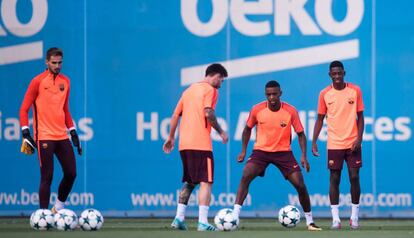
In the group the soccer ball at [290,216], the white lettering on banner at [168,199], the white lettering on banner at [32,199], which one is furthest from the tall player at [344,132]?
the white lettering on banner at [32,199]

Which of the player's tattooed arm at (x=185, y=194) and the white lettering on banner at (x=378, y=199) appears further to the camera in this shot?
the white lettering on banner at (x=378, y=199)

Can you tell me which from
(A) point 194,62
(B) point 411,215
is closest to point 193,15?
(A) point 194,62

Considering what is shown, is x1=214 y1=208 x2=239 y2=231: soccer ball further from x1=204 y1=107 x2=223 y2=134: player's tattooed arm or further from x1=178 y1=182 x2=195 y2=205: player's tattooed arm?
x1=204 y1=107 x2=223 y2=134: player's tattooed arm

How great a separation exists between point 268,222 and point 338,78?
2.77 meters

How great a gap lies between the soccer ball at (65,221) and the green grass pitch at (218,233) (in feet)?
0.33

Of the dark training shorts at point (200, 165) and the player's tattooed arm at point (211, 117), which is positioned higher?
the player's tattooed arm at point (211, 117)

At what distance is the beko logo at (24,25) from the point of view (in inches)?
794

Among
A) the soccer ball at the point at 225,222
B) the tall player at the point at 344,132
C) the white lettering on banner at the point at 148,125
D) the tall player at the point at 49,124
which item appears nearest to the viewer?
the soccer ball at the point at 225,222

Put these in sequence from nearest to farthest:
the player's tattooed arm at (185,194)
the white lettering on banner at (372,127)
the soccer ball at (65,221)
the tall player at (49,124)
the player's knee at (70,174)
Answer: the soccer ball at (65,221) → the player's tattooed arm at (185,194) → the tall player at (49,124) → the player's knee at (70,174) → the white lettering on banner at (372,127)

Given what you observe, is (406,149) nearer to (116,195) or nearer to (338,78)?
(338,78)

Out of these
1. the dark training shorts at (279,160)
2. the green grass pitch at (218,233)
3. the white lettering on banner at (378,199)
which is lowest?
the green grass pitch at (218,233)

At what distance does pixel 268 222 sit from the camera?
19.7m

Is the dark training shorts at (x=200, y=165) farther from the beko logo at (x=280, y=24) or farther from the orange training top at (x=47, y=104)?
the beko logo at (x=280, y=24)

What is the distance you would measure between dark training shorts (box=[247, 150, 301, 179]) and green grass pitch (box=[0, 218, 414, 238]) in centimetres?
73
